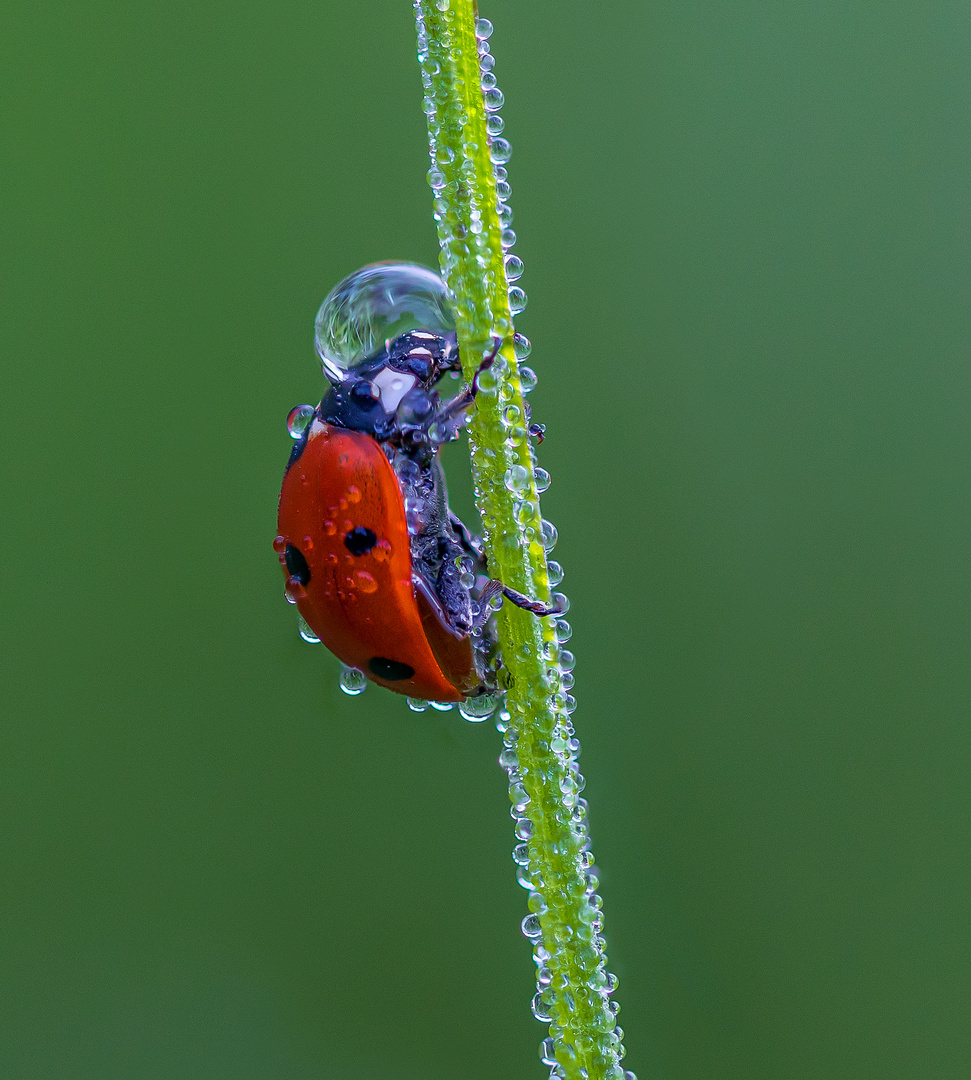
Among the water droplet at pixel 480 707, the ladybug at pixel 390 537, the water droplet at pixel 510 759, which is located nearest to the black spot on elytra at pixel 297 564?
the ladybug at pixel 390 537

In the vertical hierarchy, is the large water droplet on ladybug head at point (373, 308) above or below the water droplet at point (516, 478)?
above

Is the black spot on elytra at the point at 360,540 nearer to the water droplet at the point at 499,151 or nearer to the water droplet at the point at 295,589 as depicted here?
the water droplet at the point at 295,589

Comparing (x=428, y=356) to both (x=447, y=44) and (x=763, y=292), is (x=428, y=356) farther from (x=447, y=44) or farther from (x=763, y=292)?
(x=763, y=292)

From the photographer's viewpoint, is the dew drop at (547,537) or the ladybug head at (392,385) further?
the ladybug head at (392,385)

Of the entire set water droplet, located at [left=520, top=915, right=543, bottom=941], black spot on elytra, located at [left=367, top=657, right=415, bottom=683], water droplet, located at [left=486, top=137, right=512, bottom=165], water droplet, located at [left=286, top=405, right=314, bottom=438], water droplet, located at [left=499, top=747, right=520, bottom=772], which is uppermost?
water droplet, located at [left=286, top=405, right=314, bottom=438]

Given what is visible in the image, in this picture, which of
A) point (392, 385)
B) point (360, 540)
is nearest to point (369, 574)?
point (360, 540)

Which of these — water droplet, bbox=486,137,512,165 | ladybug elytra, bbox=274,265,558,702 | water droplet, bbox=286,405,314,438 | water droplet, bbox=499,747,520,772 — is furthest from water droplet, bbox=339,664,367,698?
water droplet, bbox=486,137,512,165

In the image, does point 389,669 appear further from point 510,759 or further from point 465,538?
point 510,759

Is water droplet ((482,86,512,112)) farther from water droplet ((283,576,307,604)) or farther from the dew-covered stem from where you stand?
water droplet ((283,576,307,604))

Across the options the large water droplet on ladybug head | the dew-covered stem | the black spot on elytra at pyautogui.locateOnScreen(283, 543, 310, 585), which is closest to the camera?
the dew-covered stem
